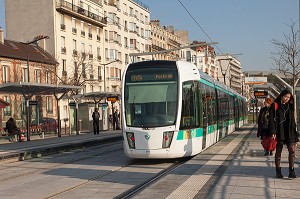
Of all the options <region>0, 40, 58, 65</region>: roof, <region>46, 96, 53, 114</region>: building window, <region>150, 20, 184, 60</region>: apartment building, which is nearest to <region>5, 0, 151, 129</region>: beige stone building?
<region>0, 40, 58, 65</region>: roof


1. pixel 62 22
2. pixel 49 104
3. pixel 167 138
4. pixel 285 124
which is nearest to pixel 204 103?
pixel 167 138

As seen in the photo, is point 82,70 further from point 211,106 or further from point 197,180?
point 197,180

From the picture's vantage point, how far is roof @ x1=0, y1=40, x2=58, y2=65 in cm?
5000

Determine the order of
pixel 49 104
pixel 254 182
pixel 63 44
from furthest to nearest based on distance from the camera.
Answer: pixel 63 44 < pixel 49 104 < pixel 254 182

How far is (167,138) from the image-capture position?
13.2m

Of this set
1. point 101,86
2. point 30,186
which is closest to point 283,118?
point 30,186

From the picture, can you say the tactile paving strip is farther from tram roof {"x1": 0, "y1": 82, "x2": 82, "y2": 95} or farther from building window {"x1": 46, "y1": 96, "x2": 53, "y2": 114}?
building window {"x1": 46, "y1": 96, "x2": 53, "y2": 114}

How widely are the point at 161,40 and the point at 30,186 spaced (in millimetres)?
88650

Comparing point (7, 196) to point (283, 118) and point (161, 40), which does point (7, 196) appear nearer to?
point (283, 118)

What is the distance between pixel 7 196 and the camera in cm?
917

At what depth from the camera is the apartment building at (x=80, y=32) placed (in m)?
58.0

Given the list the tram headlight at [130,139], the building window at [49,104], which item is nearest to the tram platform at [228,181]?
the tram headlight at [130,139]

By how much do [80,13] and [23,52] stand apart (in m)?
11.7

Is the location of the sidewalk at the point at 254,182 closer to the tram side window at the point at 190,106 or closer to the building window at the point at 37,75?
the tram side window at the point at 190,106
